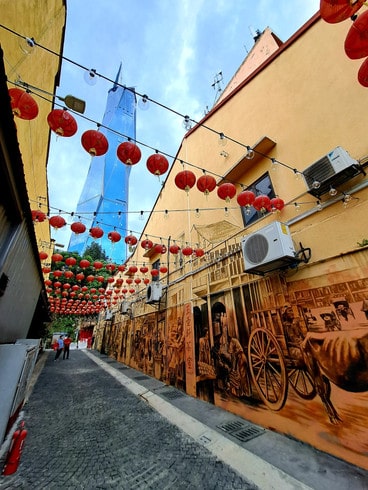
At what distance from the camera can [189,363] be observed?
6480 millimetres

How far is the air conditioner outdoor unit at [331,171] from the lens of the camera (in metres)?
3.44

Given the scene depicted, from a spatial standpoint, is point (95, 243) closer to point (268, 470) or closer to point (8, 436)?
point (8, 436)

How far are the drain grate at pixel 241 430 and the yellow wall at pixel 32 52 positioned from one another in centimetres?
663

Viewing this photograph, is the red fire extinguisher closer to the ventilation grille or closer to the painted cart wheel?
the painted cart wheel

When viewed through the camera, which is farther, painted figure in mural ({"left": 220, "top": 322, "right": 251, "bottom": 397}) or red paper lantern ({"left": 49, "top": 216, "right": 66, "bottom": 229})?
red paper lantern ({"left": 49, "top": 216, "right": 66, "bottom": 229})

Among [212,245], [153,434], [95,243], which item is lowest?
[153,434]

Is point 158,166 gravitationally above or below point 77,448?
above

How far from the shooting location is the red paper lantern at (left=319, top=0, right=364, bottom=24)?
1.78m

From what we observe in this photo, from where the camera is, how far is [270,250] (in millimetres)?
4004

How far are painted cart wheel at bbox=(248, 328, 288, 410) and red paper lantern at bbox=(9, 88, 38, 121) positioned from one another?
18.6 feet

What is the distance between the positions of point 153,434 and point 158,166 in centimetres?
536

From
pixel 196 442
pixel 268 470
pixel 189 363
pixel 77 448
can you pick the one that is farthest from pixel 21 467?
pixel 189 363

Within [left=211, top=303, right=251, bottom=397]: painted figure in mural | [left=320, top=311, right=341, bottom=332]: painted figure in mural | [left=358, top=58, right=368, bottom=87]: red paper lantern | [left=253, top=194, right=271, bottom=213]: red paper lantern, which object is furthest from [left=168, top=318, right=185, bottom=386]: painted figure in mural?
[left=358, top=58, right=368, bottom=87]: red paper lantern

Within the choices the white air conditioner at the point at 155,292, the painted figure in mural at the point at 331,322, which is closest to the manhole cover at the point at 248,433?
the painted figure in mural at the point at 331,322
